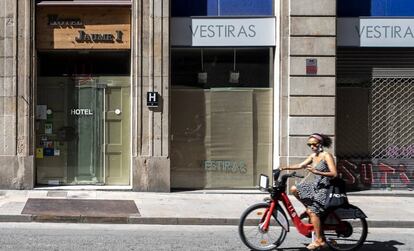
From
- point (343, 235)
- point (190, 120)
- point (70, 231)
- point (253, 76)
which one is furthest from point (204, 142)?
point (343, 235)

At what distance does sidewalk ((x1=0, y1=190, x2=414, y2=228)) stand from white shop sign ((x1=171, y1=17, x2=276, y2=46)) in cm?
336

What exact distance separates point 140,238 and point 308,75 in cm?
617

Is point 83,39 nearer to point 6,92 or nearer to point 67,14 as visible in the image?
point 67,14

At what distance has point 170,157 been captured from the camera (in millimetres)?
13273

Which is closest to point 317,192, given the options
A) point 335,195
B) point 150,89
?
point 335,195

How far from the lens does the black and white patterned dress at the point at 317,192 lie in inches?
301

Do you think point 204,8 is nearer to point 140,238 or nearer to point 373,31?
point 373,31

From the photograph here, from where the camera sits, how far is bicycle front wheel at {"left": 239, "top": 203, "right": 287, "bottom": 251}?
7688mm

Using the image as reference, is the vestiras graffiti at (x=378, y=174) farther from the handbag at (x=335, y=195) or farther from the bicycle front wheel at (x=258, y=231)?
the bicycle front wheel at (x=258, y=231)

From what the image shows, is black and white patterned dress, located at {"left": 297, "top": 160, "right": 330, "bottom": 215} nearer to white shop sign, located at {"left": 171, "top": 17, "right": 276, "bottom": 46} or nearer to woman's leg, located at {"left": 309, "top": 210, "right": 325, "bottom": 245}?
woman's leg, located at {"left": 309, "top": 210, "right": 325, "bottom": 245}

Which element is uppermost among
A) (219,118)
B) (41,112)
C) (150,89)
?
(150,89)

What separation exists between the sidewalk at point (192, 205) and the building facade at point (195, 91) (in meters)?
0.50

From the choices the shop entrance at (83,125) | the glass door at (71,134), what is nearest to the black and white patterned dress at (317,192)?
the shop entrance at (83,125)

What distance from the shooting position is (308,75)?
42.9 ft
